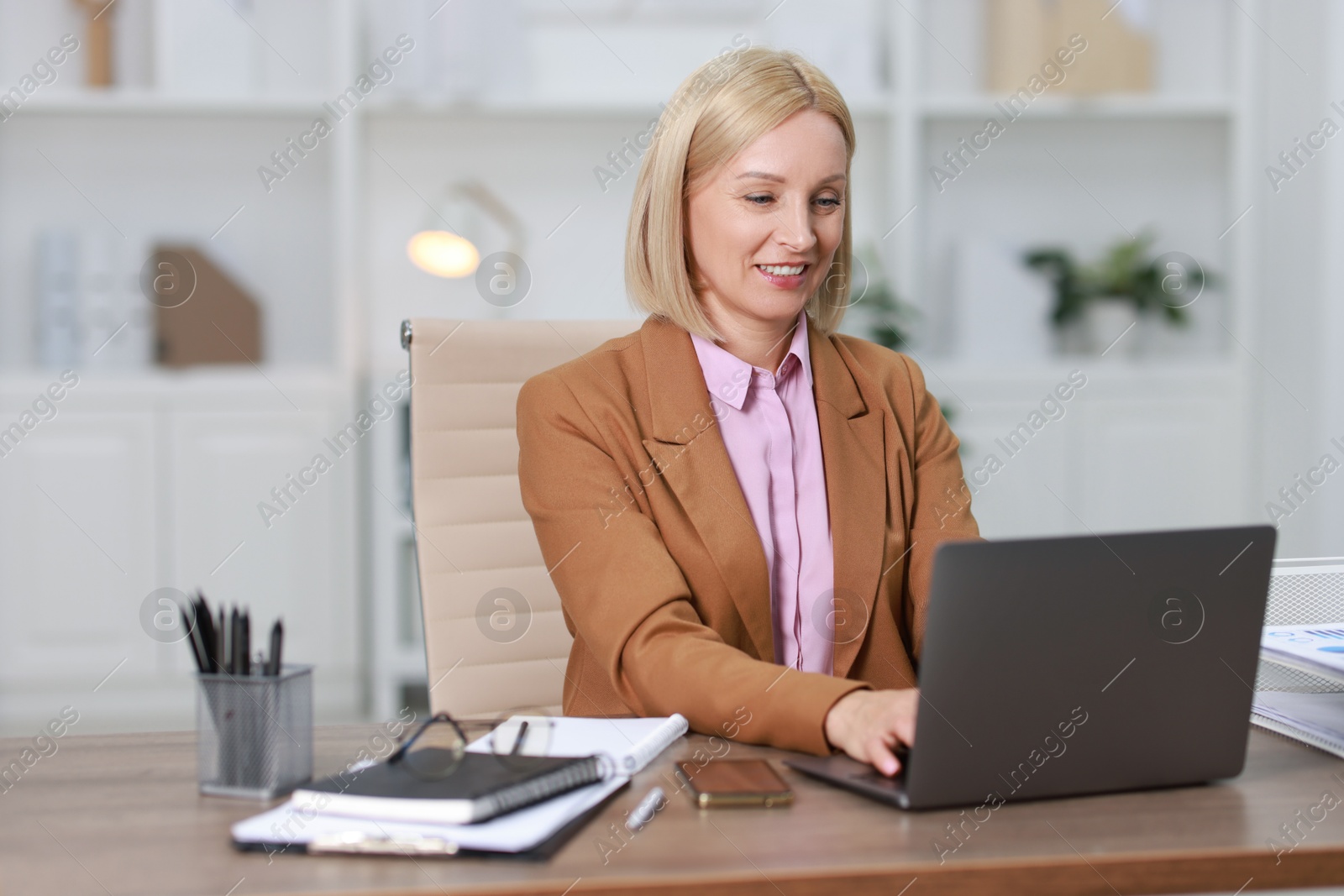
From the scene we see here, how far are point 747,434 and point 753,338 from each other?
14cm

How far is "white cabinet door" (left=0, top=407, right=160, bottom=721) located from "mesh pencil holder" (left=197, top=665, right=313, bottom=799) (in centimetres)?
248

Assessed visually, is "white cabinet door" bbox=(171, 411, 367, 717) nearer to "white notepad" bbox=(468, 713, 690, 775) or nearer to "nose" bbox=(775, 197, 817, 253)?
"nose" bbox=(775, 197, 817, 253)

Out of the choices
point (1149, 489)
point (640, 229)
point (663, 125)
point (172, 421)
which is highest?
point (663, 125)

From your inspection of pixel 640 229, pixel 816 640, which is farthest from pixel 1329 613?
pixel 640 229

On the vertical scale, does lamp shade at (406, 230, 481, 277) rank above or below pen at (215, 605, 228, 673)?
above

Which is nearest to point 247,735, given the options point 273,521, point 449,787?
point 449,787

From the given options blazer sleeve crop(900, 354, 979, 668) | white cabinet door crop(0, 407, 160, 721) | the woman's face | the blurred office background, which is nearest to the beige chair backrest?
the woman's face

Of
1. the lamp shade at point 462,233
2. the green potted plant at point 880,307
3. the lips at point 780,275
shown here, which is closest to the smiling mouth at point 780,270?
the lips at point 780,275

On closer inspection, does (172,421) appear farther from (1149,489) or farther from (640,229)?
(1149,489)

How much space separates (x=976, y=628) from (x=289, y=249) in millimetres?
3028

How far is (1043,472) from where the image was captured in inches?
132

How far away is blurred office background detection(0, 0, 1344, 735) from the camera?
3.13 m

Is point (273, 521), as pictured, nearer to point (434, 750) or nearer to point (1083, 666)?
point (434, 750)

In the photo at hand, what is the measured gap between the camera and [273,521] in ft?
10.3
